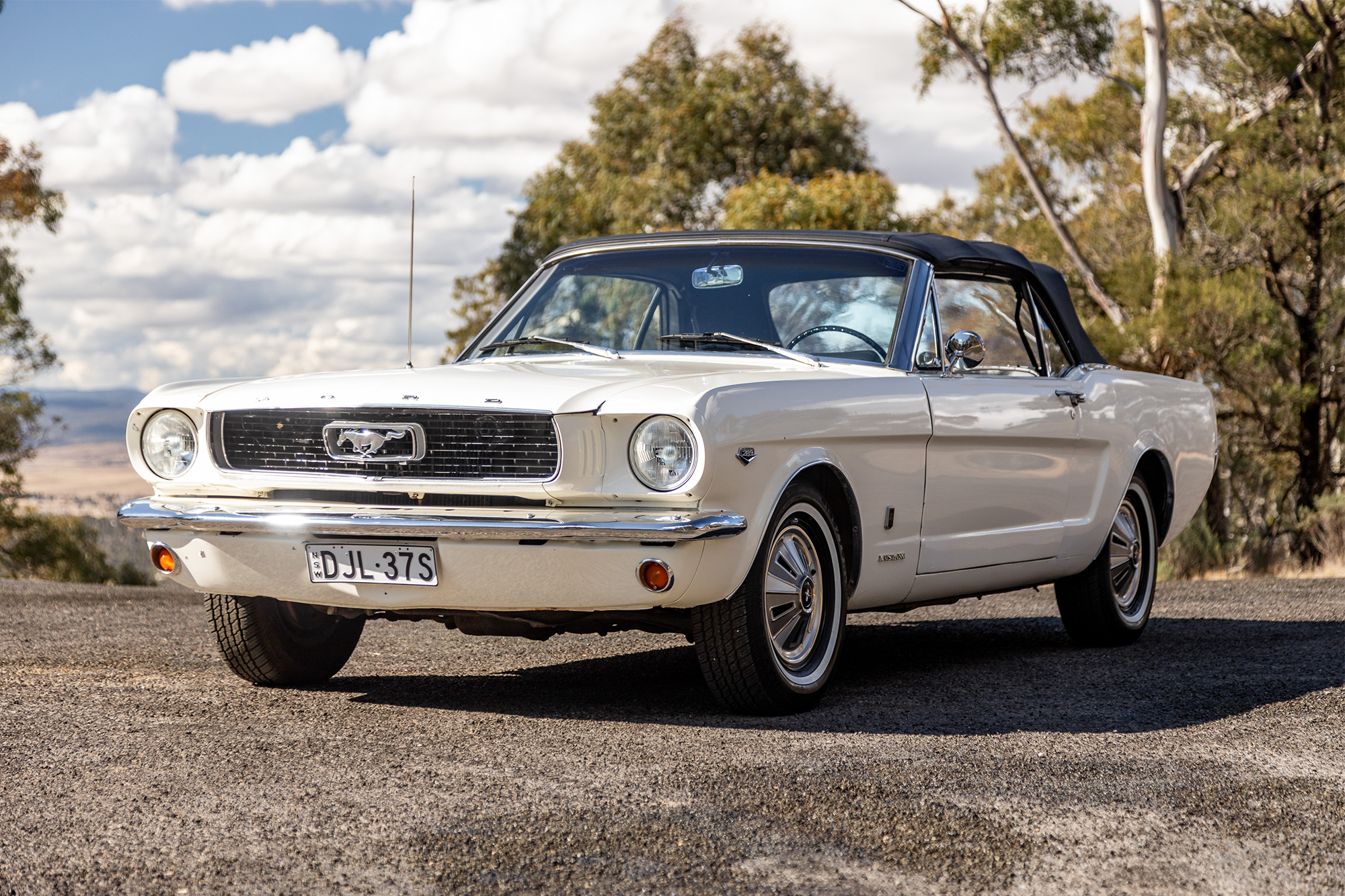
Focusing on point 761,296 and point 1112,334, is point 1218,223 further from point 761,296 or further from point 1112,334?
point 761,296

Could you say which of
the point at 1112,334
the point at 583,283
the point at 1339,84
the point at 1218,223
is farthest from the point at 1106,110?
the point at 583,283

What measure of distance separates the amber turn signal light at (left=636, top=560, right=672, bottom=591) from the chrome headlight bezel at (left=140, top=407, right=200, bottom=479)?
1.68 metres

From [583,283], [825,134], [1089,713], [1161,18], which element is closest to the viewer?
[1089,713]

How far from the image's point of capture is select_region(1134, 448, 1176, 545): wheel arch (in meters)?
7.27

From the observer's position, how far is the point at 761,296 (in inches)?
227

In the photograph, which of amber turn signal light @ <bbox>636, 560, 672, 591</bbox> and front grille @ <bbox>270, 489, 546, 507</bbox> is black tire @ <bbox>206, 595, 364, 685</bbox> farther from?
amber turn signal light @ <bbox>636, 560, 672, 591</bbox>

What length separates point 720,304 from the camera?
19.1 ft

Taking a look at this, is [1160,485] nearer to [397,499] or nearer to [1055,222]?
[397,499]

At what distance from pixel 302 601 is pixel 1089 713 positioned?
264 centimetres

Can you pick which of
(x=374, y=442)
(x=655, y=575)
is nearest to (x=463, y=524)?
(x=374, y=442)

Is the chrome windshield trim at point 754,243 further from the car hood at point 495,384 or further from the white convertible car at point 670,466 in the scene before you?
the car hood at point 495,384

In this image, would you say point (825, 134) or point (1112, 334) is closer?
point (1112, 334)

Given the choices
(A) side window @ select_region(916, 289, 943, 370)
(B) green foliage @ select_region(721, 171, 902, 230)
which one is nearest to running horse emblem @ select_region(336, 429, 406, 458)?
(A) side window @ select_region(916, 289, 943, 370)

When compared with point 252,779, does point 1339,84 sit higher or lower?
higher
